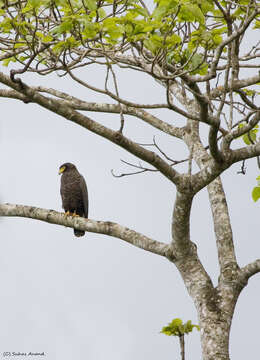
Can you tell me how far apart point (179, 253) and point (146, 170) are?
960 millimetres

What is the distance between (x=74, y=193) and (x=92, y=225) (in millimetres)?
3912

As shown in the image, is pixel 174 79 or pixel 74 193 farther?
pixel 74 193

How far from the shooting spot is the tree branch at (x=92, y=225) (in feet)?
20.2

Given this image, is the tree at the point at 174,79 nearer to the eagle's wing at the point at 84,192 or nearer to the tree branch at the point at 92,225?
the tree branch at the point at 92,225

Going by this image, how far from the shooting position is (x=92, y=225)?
20.3 ft

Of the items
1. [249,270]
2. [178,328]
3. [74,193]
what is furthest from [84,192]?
[178,328]

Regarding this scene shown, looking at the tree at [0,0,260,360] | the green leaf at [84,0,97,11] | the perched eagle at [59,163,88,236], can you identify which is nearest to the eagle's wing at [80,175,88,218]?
the perched eagle at [59,163,88,236]

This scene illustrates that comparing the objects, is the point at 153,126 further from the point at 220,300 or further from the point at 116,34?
the point at 116,34

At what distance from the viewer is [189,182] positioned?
5.68 metres

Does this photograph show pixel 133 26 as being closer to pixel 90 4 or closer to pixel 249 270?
pixel 90 4

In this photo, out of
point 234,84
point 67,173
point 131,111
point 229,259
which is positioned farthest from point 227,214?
point 67,173

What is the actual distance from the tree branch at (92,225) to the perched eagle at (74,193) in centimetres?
373

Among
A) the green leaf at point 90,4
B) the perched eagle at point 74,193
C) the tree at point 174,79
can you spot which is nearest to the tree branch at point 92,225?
the tree at point 174,79

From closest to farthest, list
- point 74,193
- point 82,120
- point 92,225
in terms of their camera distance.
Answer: point 82,120 < point 92,225 < point 74,193
